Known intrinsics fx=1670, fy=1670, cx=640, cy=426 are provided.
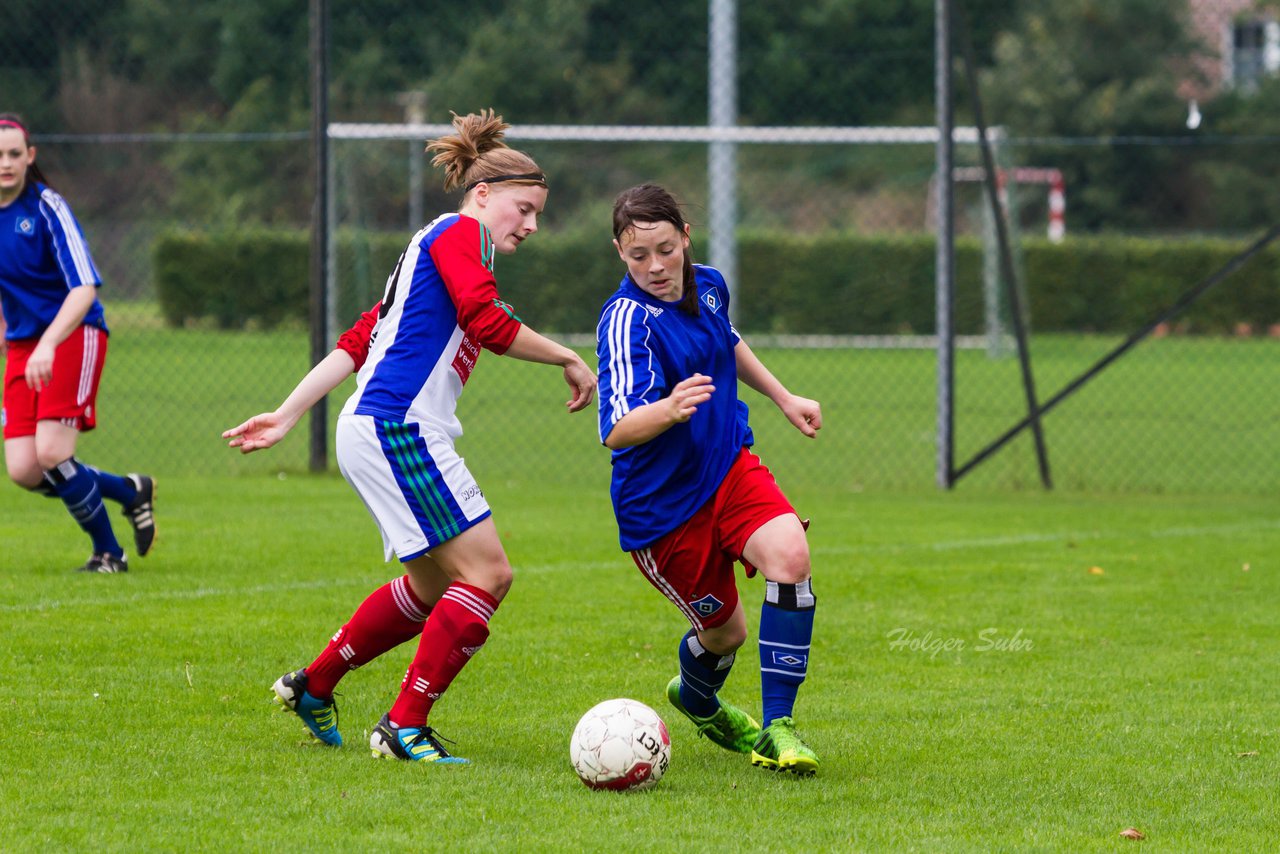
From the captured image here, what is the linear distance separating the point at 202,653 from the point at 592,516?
4165 mm

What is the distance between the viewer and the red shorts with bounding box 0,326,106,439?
7383 millimetres

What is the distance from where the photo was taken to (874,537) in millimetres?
9070

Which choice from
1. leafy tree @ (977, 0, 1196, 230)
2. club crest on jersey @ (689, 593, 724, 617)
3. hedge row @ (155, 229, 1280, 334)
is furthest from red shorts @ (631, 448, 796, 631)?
leafy tree @ (977, 0, 1196, 230)

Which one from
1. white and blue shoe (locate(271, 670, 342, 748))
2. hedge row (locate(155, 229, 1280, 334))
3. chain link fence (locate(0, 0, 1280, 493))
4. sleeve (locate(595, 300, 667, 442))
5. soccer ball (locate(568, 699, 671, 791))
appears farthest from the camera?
hedge row (locate(155, 229, 1280, 334))

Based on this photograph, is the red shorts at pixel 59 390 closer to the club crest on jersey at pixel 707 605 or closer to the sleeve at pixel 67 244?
the sleeve at pixel 67 244

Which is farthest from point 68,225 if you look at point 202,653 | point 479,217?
point 479,217

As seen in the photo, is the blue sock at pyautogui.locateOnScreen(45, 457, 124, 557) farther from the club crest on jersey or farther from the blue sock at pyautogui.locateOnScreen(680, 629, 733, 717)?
the club crest on jersey

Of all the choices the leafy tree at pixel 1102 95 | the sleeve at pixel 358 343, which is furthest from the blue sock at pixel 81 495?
Result: the leafy tree at pixel 1102 95

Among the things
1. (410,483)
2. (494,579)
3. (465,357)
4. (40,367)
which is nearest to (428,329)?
(465,357)

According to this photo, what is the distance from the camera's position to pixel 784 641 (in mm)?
4465

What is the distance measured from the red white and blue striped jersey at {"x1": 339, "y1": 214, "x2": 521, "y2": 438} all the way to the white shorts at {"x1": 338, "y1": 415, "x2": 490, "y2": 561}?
0.17ft

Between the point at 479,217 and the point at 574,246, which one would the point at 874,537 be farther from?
the point at 574,246

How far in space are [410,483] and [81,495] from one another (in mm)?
3457

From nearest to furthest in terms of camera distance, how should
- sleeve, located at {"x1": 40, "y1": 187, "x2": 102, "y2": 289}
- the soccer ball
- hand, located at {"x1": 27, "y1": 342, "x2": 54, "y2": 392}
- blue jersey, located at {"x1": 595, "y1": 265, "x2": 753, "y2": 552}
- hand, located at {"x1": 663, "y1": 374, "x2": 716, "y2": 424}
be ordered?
hand, located at {"x1": 663, "y1": 374, "x2": 716, "y2": 424}
the soccer ball
blue jersey, located at {"x1": 595, "y1": 265, "x2": 753, "y2": 552}
hand, located at {"x1": 27, "y1": 342, "x2": 54, "y2": 392}
sleeve, located at {"x1": 40, "y1": 187, "x2": 102, "y2": 289}
